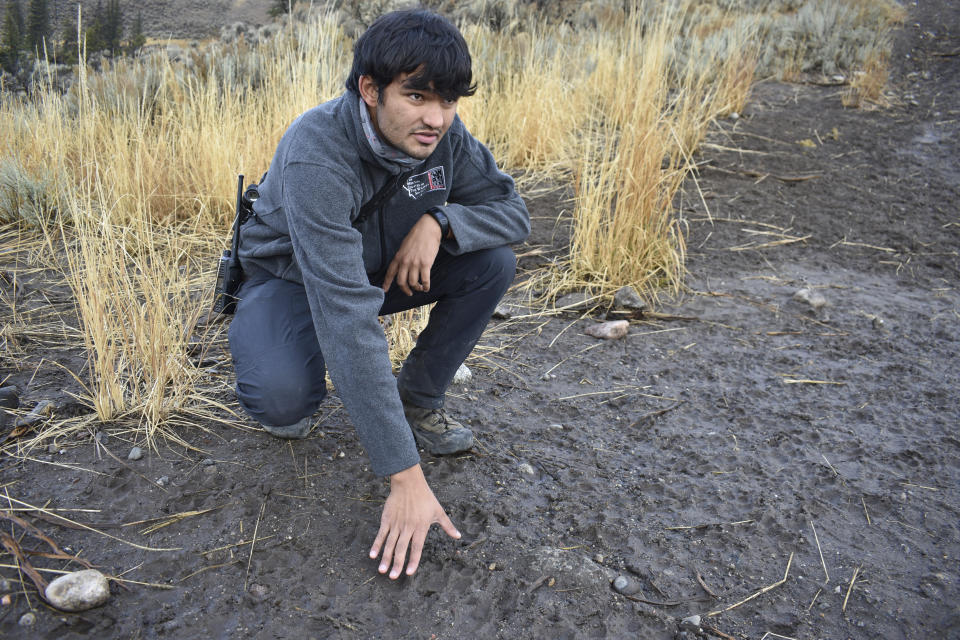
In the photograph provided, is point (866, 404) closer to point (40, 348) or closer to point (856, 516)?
point (856, 516)

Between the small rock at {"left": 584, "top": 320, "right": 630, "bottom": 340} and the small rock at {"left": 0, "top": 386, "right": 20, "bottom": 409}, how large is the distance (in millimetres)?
2290

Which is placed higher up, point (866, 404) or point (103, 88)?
point (103, 88)

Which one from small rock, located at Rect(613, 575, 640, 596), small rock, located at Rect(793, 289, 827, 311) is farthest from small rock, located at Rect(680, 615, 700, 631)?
small rock, located at Rect(793, 289, 827, 311)

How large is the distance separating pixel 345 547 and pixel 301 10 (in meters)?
8.98

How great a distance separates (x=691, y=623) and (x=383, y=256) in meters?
1.35

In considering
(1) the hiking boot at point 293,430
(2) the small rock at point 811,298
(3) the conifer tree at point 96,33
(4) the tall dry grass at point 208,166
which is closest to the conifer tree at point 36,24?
(4) the tall dry grass at point 208,166

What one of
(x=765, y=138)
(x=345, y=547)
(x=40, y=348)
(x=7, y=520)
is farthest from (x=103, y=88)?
(x=765, y=138)

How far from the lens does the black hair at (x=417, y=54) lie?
165cm

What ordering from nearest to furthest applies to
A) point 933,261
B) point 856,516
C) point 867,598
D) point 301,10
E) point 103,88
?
point 867,598
point 856,516
point 933,261
point 103,88
point 301,10

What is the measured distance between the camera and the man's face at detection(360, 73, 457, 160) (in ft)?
5.62

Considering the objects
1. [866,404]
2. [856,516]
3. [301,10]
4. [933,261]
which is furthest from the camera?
[301,10]

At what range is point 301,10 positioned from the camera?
360 inches

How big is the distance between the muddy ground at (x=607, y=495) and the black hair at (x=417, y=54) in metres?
1.20

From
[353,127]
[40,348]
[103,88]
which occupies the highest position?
[353,127]
